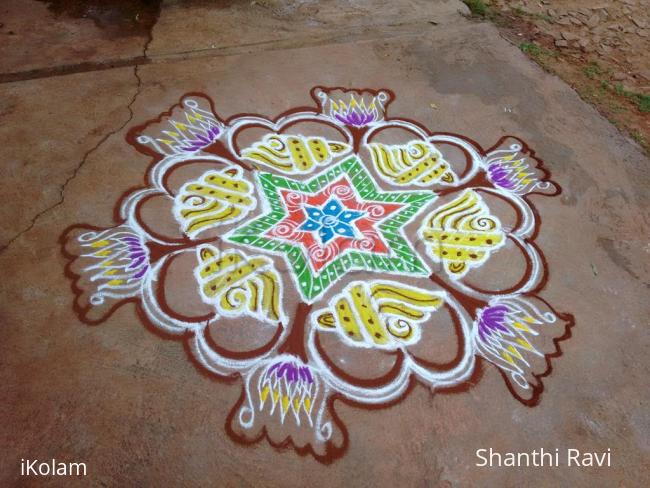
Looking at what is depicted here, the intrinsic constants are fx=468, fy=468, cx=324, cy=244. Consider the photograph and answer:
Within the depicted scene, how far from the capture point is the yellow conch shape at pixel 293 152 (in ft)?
14.9

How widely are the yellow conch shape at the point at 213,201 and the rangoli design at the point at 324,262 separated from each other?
0.01 metres

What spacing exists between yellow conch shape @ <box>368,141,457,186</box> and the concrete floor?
1.50ft

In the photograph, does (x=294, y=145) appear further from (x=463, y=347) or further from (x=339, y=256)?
(x=463, y=347)

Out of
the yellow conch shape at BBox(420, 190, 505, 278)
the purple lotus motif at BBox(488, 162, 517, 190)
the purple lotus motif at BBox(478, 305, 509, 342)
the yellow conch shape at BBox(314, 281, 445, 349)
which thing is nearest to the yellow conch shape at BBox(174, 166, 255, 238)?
the yellow conch shape at BBox(314, 281, 445, 349)

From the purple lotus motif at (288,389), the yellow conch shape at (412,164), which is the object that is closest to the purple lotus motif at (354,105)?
the yellow conch shape at (412,164)

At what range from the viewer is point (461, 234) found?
4121 mm

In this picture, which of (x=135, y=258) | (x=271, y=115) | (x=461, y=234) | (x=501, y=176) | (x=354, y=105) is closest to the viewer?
(x=135, y=258)

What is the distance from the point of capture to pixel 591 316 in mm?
3688

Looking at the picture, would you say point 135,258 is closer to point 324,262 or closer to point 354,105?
point 324,262

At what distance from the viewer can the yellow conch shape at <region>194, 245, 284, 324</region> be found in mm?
3502

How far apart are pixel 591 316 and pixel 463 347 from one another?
112cm

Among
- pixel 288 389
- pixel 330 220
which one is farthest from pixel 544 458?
pixel 330 220

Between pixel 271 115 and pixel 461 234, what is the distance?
2.32 meters

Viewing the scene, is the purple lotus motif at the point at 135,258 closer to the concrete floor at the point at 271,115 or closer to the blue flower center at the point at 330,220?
the concrete floor at the point at 271,115
